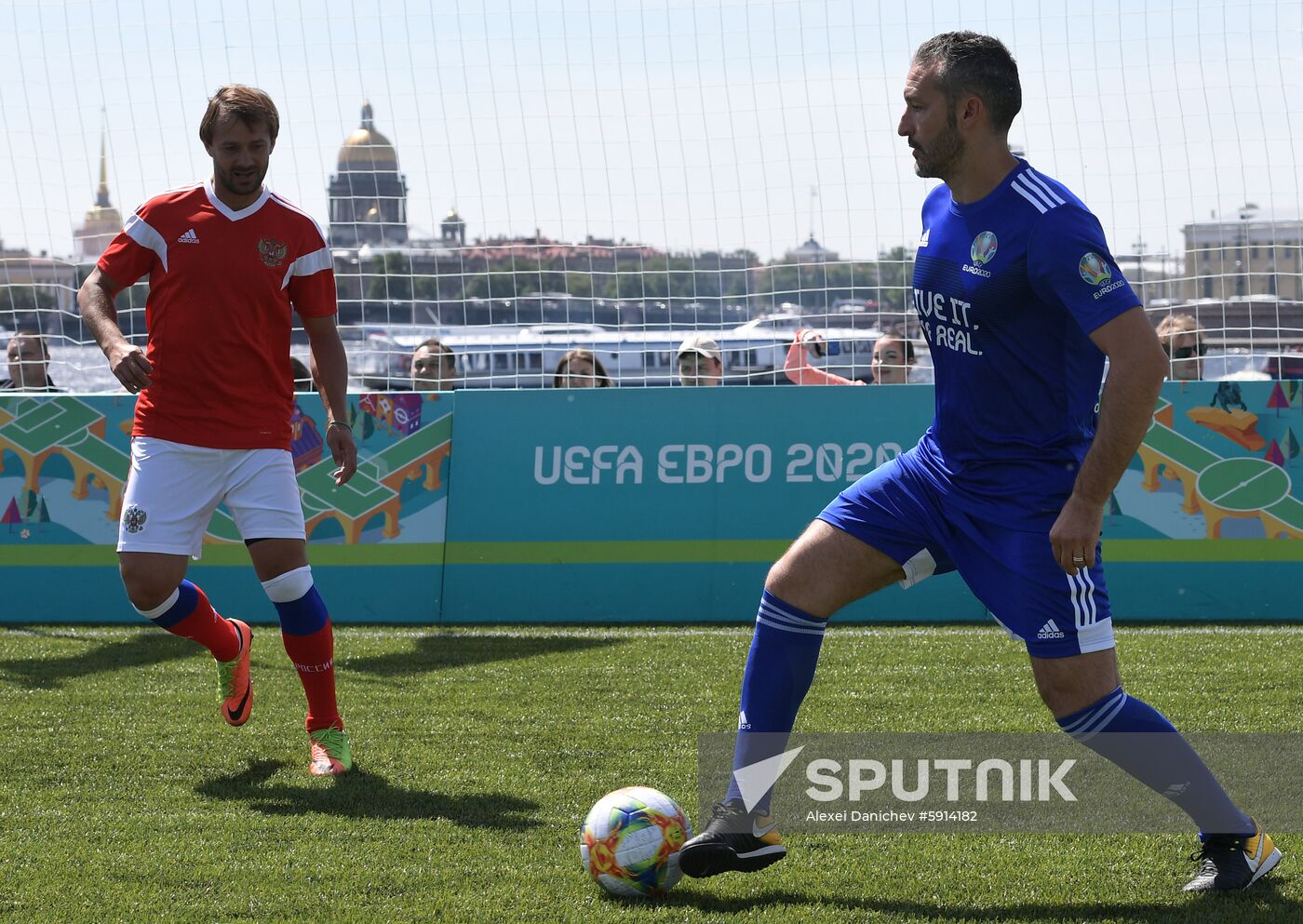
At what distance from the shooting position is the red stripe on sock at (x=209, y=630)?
5.24 m

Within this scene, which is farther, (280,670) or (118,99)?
(118,99)

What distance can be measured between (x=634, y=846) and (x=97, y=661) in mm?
4155

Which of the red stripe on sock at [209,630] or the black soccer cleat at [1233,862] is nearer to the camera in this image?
the black soccer cleat at [1233,862]

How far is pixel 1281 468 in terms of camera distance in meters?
7.83

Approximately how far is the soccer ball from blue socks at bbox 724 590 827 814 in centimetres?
24

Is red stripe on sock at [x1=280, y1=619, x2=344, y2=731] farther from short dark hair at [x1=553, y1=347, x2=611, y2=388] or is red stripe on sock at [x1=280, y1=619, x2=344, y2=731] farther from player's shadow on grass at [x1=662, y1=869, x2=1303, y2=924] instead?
short dark hair at [x1=553, y1=347, x2=611, y2=388]

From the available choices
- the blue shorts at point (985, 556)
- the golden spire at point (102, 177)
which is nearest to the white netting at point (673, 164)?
the golden spire at point (102, 177)

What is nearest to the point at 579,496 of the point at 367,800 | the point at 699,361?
the point at 699,361

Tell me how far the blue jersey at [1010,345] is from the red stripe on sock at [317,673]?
90.4 inches

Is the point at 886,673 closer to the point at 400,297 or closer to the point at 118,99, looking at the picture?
the point at 400,297

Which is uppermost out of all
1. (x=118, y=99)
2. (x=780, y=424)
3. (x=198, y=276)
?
(x=118, y=99)

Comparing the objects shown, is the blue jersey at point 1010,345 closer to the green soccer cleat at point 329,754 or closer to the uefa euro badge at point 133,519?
the green soccer cleat at point 329,754

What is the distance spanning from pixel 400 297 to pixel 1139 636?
4928 millimetres

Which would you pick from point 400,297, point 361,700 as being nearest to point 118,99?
point 400,297
